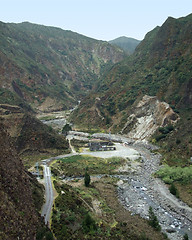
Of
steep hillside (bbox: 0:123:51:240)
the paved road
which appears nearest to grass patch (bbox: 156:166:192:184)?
the paved road

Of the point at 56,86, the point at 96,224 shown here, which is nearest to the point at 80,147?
the point at 96,224

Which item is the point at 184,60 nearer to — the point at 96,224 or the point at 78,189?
the point at 78,189

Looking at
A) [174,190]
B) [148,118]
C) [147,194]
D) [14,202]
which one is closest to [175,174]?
[174,190]

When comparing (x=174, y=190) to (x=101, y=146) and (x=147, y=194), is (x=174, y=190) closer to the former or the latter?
(x=147, y=194)

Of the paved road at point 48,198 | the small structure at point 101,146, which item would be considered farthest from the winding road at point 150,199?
the small structure at point 101,146

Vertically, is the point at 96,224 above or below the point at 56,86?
below

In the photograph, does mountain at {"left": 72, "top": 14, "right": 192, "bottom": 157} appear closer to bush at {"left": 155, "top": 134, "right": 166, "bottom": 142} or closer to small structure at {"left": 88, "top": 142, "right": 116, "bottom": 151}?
bush at {"left": 155, "top": 134, "right": 166, "bottom": 142}

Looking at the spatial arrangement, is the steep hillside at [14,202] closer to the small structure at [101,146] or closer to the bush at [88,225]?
Answer: the bush at [88,225]
